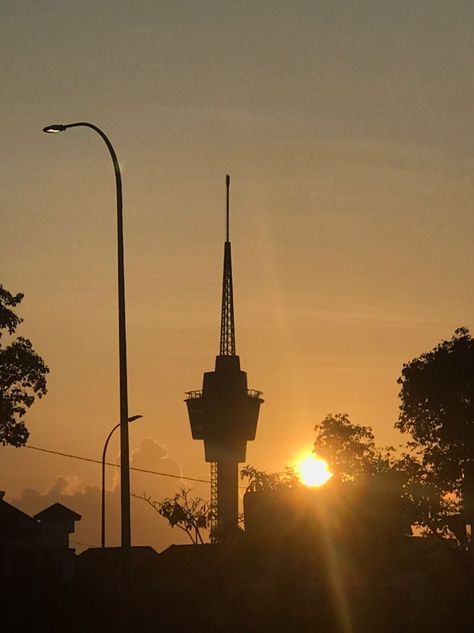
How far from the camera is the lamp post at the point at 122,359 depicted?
3553cm

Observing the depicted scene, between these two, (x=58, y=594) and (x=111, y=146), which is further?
(x=58, y=594)

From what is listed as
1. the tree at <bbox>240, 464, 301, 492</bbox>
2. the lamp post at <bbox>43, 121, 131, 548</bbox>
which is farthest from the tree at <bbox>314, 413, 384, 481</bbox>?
the lamp post at <bbox>43, 121, 131, 548</bbox>

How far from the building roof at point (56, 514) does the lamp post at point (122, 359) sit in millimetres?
49190

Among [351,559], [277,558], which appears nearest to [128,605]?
[277,558]

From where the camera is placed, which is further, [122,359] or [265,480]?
[265,480]

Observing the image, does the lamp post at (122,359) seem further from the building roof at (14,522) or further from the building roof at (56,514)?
the building roof at (56,514)

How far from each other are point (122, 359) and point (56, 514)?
4994 cm

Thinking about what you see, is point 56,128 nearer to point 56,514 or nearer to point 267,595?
point 267,595

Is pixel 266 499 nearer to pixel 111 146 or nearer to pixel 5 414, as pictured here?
pixel 5 414

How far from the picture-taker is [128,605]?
36.2 meters

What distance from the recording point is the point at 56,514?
3342 inches

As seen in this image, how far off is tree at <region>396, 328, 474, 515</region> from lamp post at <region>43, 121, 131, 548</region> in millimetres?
65127

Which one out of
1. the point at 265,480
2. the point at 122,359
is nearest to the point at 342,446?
the point at 265,480

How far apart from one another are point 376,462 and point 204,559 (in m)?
44.5
